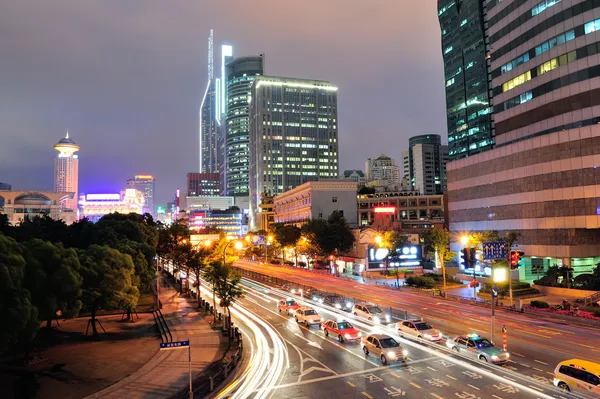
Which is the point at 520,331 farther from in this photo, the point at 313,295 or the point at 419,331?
the point at 313,295

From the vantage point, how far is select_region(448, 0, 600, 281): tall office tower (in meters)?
59.0

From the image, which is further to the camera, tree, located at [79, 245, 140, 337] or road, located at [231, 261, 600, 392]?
tree, located at [79, 245, 140, 337]

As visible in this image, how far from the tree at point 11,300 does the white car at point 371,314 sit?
2762 centimetres

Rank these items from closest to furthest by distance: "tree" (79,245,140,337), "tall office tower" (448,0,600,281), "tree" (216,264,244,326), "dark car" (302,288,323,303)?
"tree" (79,245,140,337) < "tree" (216,264,244,326) < "dark car" (302,288,323,303) < "tall office tower" (448,0,600,281)

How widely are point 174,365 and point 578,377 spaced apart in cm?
2325

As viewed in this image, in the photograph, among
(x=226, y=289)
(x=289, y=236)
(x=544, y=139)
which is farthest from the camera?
(x=289, y=236)

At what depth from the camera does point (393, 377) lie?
23.3 metres

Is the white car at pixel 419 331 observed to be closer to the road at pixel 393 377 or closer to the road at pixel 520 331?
the road at pixel 393 377

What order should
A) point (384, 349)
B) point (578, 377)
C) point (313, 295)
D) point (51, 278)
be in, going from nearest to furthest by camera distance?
point (578, 377) < point (51, 278) < point (384, 349) < point (313, 295)

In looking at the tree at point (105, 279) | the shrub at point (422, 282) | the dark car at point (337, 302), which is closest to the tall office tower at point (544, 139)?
the shrub at point (422, 282)

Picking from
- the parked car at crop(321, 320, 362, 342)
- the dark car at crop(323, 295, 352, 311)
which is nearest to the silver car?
the parked car at crop(321, 320, 362, 342)

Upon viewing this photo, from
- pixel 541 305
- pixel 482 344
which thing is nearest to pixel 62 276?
pixel 482 344

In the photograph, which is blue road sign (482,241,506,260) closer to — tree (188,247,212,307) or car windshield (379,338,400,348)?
car windshield (379,338,400,348)

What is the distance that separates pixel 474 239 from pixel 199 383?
51606 mm
